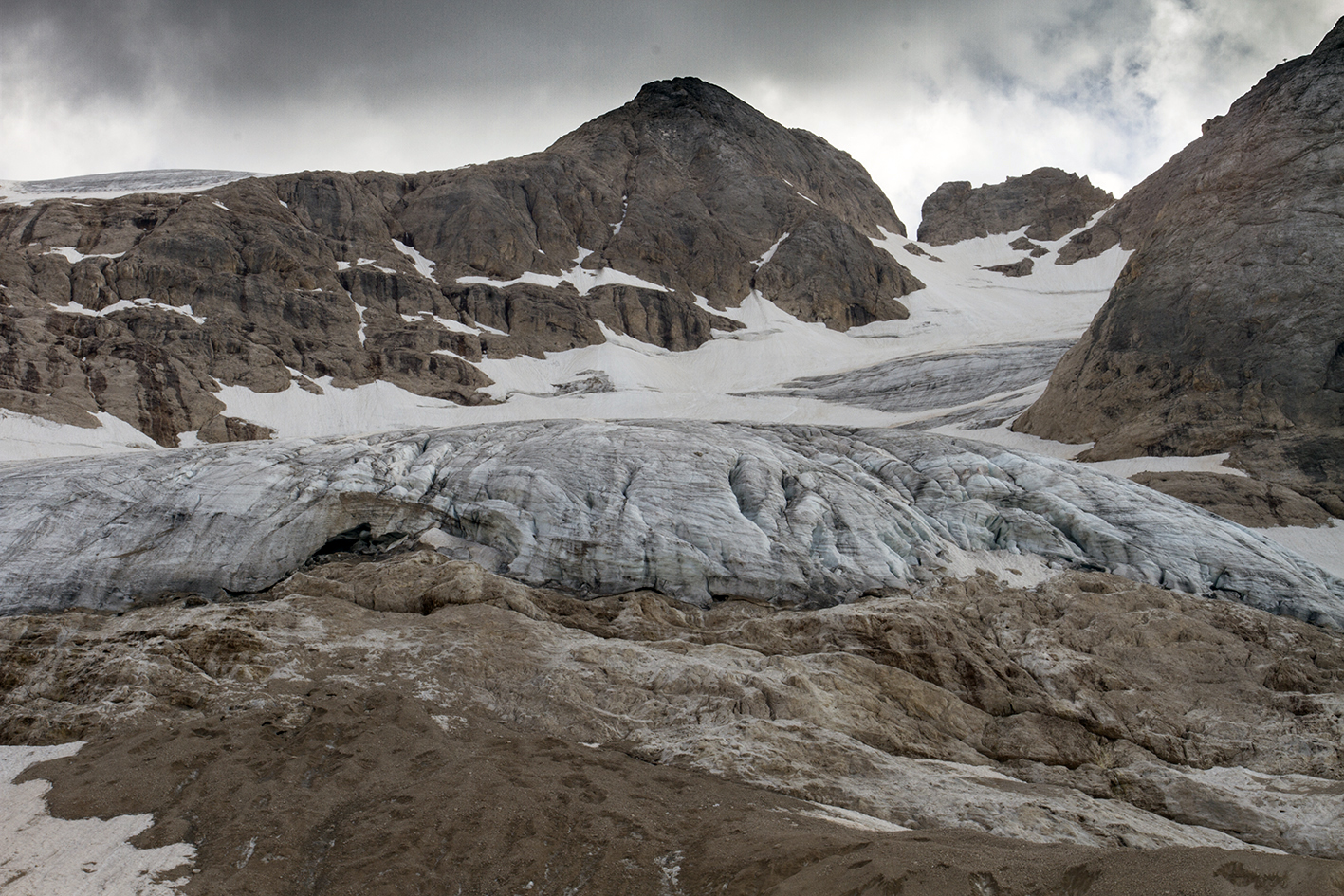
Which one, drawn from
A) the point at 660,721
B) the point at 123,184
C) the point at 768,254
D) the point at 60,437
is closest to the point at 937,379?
→ the point at 768,254

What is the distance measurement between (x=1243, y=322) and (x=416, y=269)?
74.7 m

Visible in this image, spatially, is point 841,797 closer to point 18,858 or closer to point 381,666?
point 381,666

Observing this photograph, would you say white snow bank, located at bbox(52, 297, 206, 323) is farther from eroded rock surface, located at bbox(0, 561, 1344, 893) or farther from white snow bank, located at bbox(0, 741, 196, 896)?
white snow bank, located at bbox(0, 741, 196, 896)

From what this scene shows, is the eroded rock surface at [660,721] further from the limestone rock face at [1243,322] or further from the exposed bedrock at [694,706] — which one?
the limestone rock face at [1243,322]

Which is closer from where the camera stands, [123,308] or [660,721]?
[660,721]

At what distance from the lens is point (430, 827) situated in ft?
31.6

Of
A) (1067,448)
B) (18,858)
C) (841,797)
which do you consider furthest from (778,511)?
(1067,448)

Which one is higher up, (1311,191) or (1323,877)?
(1311,191)

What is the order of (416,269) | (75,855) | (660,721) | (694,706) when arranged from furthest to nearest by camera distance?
(416,269)
(694,706)
(660,721)
(75,855)

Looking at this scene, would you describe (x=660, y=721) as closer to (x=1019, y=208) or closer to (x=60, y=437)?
(x=60, y=437)

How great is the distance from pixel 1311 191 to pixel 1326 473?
17.2 meters

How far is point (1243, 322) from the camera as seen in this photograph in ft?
122

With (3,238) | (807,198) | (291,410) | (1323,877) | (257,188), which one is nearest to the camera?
(1323,877)

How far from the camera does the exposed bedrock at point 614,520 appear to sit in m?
19.1
